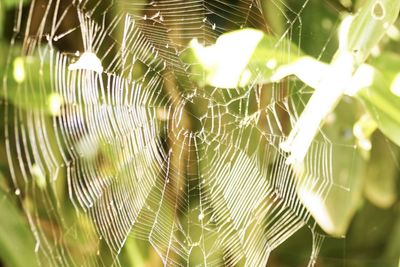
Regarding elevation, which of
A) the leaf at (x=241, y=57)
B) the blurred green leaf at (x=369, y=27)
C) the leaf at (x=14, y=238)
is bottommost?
the leaf at (x=14, y=238)

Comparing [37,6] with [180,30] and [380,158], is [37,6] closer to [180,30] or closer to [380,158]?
[180,30]

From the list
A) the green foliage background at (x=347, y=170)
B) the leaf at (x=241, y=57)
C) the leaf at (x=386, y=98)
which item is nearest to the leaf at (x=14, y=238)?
the green foliage background at (x=347, y=170)

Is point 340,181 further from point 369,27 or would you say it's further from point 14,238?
point 14,238

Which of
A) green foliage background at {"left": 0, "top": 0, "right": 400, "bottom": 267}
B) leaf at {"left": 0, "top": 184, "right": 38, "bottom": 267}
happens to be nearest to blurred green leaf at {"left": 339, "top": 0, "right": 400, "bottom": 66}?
green foliage background at {"left": 0, "top": 0, "right": 400, "bottom": 267}

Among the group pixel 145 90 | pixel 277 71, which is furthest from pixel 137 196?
pixel 277 71

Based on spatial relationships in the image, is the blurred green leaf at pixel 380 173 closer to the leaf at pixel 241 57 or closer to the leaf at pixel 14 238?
the leaf at pixel 241 57

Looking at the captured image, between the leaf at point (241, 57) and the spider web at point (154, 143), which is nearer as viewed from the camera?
the spider web at point (154, 143)

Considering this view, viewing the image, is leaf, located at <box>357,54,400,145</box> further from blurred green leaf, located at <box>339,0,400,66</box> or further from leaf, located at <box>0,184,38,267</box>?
leaf, located at <box>0,184,38,267</box>
